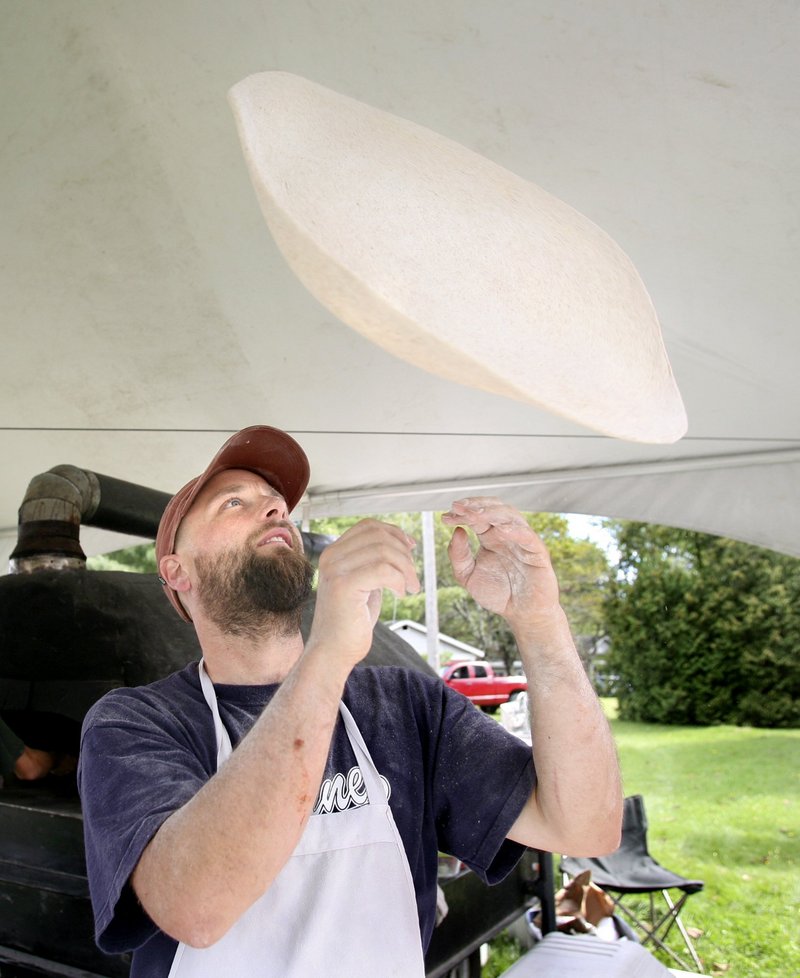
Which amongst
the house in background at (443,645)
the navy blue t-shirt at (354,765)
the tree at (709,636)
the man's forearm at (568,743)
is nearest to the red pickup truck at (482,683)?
the tree at (709,636)

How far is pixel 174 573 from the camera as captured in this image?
1.48 metres

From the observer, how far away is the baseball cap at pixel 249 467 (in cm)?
149

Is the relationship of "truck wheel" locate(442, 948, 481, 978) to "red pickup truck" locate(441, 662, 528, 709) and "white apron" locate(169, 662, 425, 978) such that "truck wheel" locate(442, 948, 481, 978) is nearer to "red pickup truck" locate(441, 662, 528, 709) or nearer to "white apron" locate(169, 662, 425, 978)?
"white apron" locate(169, 662, 425, 978)

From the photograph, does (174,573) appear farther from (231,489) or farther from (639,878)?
(639,878)

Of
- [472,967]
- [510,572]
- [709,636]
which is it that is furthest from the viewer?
[709,636]

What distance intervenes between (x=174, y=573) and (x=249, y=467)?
0.26 meters

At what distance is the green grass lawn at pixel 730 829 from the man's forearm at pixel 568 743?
361 centimetres

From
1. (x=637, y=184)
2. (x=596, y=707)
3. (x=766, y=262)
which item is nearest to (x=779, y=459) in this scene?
(x=766, y=262)

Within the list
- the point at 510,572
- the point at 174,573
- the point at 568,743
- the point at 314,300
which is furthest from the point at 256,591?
the point at 314,300

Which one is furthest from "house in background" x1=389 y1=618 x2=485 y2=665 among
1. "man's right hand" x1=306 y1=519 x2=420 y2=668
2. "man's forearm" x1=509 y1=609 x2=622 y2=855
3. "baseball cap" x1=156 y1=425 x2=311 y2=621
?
"man's right hand" x1=306 y1=519 x2=420 y2=668

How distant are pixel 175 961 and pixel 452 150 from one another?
1.12 m

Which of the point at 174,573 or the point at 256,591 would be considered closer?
the point at 256,591

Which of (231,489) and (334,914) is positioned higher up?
(231,489)

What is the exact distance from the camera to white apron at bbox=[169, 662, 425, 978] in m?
1.02
